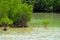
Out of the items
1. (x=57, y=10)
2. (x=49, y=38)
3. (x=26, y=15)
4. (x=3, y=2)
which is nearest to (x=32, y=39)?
(x=49, y=38)

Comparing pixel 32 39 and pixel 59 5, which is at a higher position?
pixel 32 39

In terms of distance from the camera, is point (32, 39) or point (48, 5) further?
point (48, 5)

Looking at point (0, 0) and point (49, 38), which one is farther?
point (0, 0)

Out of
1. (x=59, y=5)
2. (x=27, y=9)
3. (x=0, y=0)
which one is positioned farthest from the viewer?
(x=59, y=5)

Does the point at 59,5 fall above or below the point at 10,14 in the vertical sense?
below

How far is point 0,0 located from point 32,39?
383cm

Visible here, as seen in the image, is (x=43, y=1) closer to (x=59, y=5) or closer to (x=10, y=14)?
(x=59, y=5)

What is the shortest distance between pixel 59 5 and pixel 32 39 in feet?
117

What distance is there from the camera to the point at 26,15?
88.2 feet

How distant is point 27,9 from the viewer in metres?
26.9

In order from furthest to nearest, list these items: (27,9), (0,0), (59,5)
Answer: (59,5), (27,9), (0,0)

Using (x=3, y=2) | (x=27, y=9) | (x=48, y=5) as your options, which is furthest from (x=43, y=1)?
(x=3, y=2)

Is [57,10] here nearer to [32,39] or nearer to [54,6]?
[54,6]

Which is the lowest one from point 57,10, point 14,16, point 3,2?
point 57,10
